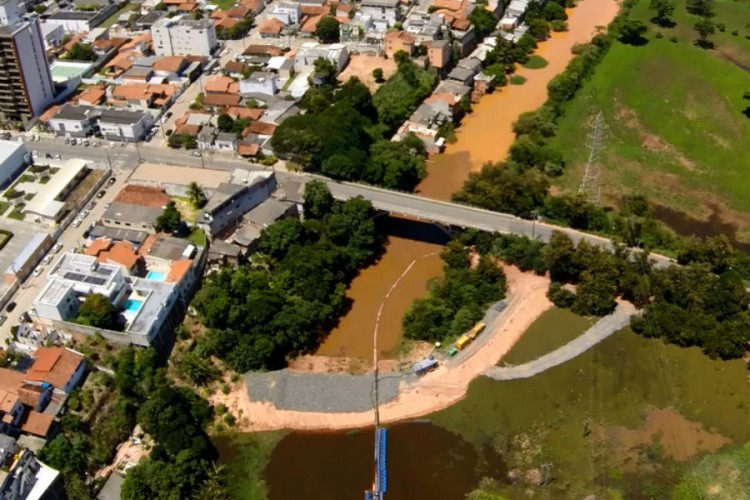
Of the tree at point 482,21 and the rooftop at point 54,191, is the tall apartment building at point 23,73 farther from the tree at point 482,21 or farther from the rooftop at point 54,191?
the tree at point 482,21

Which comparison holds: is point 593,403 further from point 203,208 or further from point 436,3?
point 436,3

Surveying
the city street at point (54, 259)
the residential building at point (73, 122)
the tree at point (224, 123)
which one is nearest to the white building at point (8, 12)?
the residential building at point (73, 122)

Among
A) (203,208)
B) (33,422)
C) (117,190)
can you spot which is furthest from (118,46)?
(33,422)

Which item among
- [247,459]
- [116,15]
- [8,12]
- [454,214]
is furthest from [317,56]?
[247,459]

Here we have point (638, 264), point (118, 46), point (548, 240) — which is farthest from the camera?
point (118, 46)

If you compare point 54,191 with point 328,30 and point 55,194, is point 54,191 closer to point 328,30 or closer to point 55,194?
point 55,194

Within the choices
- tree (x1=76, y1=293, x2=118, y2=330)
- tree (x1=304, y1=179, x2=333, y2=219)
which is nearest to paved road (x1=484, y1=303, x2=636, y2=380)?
tree (x1=304, y1=179, x2=333, y2=219)

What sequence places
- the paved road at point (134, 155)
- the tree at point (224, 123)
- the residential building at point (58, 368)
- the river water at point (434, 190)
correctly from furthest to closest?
the tree at point (224, 123)
the paved road at point (134, 155)
the river water at point (434, 190)
the residential building at point (58, 368)
